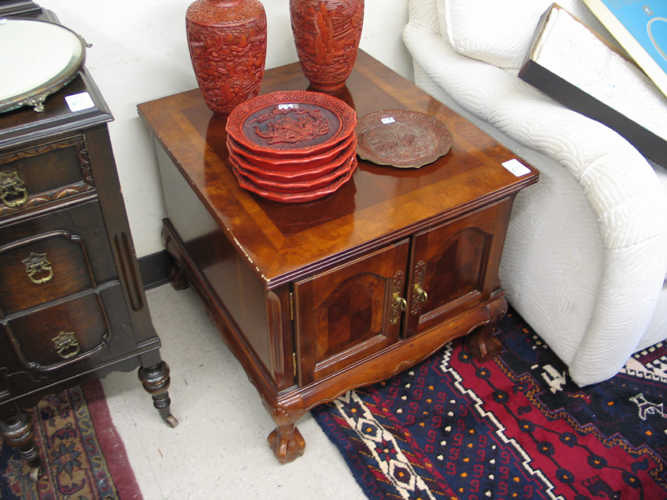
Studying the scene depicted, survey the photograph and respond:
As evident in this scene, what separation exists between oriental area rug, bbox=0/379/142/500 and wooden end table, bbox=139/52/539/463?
0.30 m

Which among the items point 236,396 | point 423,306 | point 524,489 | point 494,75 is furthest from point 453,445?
point 494,75

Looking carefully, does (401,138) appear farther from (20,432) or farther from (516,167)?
(20,432)

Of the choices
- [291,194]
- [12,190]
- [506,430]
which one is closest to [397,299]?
[291,194]

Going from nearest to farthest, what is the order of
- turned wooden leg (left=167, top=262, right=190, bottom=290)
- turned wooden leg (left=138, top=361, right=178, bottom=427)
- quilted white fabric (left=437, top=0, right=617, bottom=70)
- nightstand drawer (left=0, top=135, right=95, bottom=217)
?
nightstand drawer (left=0, top=135, right=95, bottom=217) → turned wooden leg (left=138, top=361, right=178, bottom=427) → quilted white fabric (left=437, top=0, right=617, bottom=70) → turned wooden leg (left=167, top=262, right=190, bottom=290)

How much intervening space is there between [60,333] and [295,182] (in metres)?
0.46

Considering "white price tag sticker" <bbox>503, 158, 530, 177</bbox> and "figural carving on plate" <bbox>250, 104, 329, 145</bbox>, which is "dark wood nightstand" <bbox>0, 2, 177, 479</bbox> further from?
"white price tag sticker" <bbox>503, 158, 530, 177</bbox>

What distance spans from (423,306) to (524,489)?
388 millimetres

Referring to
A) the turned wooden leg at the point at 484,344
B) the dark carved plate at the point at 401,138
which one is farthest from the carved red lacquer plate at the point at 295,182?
the turned wooden leg at the point at 484,344

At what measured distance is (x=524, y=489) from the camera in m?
1.14

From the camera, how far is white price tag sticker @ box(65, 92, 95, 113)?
826mm

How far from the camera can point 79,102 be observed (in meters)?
0.84

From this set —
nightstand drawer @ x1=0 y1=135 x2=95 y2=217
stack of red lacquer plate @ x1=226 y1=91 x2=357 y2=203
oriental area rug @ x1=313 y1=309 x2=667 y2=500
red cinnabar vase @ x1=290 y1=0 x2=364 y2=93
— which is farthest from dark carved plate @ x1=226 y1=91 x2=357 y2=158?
oriental area rug @ x1=313 y1=309 x2=667 y2=500

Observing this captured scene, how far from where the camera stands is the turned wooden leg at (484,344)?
1.35 m

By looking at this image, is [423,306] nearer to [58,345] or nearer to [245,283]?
[245,283]
